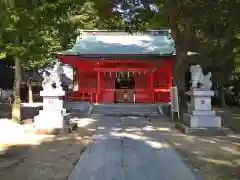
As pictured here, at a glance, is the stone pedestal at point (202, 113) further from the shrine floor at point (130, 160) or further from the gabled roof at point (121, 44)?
the gabled roof at point (121, 44)

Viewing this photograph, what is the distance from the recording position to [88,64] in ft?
76.1

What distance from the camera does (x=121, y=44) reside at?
81.0ft

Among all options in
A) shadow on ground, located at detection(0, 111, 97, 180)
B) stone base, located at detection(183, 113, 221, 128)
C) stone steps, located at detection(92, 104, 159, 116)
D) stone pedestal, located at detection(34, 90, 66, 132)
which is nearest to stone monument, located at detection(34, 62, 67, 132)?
stone pedestal, located at detection(34, 90, 66, 132)

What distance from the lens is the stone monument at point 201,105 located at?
11.6 meters

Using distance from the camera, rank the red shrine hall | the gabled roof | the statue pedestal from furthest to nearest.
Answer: the gabled roof
the red shrine hall
the statue pedestal

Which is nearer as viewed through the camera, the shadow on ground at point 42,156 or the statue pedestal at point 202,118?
the shadow on ground at point 42,156

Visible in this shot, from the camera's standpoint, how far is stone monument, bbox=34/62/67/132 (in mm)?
11711

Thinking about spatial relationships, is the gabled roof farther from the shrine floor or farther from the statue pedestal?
the shrine floor

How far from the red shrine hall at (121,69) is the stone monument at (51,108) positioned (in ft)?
31.6

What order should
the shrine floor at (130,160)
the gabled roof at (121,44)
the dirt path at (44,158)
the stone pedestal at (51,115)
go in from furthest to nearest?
the gabled roof at (121,44) < the stone pedestal at (51,115) < the dirt path at (44,158) < the shrine floor at (130,160)

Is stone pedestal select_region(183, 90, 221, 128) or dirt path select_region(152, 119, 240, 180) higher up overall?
stone pedestal select_region(183, 90, 221, 128)

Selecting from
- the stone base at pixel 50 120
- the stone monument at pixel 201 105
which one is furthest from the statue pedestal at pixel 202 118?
the stone base at pixel 50 120

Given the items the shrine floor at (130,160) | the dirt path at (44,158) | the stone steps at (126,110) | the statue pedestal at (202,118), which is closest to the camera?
the shrine floor at (130,160)

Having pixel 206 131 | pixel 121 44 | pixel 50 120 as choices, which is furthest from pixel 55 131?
pixel 121 44
